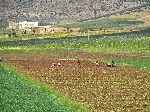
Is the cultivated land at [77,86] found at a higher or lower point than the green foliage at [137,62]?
higher

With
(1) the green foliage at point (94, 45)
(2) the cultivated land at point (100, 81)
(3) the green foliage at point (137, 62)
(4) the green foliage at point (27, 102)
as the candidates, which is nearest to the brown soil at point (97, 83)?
(2) the cultivated land at point (100, 81)

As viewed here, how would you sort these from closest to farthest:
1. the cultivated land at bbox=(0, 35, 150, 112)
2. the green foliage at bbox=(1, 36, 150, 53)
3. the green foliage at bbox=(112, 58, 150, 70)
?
1. the cultivated land at bbox=(0, 35, 150, 112)
2. the green foliage at bbox=(112, 58, 150, 70)
3. the green foliage at bbox=(1, 36, 150, 53)

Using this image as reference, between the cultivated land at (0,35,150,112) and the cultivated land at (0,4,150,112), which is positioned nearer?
the cultivated land at (0,4,150,112)

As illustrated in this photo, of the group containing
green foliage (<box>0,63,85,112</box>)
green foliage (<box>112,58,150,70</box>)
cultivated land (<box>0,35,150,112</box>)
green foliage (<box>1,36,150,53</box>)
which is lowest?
green foliage (<box>1,36,150,53</box>)

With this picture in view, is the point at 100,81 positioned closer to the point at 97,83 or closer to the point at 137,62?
the point at 97,83

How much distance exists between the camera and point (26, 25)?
7662 inches

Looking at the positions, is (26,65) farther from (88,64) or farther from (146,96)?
(146,96)

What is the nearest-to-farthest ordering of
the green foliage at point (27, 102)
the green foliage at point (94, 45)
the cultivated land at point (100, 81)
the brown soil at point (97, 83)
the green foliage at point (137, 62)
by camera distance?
the green foliage at point (27, 102) < the brown soil at point (97, 83) < the cultivated land at point (100, 81) < the green foliage at point (137, 62) < the green foliage at point (94, 45)

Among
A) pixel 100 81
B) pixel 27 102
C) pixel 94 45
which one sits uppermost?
pixel 27 102

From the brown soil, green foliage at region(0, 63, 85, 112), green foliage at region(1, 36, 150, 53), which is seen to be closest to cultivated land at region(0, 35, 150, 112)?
the brown soil

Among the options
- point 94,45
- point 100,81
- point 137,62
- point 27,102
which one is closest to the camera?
point 27,102

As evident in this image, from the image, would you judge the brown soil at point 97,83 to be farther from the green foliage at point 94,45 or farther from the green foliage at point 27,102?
the green foliage at point 94,45

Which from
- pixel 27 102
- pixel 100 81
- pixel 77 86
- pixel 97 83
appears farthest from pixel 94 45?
pixel 27 102

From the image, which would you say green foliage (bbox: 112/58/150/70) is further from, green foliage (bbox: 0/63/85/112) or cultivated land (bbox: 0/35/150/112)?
green foliage (bbox: 0/63/85/112)
